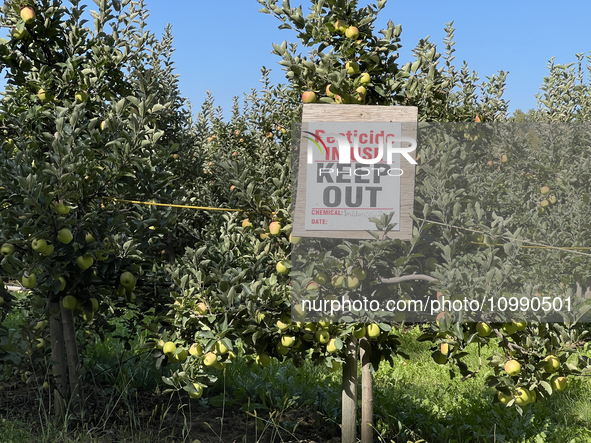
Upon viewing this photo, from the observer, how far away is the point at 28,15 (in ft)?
11.9

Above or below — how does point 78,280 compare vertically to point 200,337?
above

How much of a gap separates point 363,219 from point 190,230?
5.46ft

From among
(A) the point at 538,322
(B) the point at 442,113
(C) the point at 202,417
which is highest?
(B) the point at 442,113

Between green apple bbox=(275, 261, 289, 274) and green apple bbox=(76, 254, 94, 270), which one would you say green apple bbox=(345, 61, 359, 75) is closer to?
green apple bbox=(275, 261, 289, 274)

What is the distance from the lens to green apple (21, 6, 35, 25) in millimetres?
3631

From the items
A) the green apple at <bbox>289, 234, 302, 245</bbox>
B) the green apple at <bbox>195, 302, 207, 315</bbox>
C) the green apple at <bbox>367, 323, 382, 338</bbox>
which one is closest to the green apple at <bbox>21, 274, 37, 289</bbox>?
the green apple at <bbox>195, 302, 207, 315</bbox>

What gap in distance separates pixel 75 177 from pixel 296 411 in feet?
7.72

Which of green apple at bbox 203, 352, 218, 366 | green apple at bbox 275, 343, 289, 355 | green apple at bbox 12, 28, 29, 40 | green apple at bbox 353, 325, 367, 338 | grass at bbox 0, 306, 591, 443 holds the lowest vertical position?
Result: grass at bbox 0, 306, 591, 443

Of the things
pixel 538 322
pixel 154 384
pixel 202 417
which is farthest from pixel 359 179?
pixel 154 384

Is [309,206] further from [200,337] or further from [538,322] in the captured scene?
[538,322]

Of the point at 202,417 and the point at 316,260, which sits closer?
the point at 316,260

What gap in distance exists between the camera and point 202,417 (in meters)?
3.96

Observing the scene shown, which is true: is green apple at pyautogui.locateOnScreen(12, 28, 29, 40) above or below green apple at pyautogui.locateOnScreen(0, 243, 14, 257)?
above

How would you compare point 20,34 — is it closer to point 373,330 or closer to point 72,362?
point 72,362
